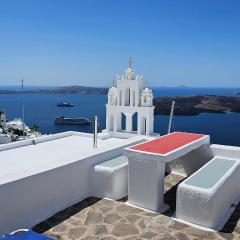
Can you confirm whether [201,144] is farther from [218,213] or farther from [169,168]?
[218,213]

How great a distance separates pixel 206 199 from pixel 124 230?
1.70 m

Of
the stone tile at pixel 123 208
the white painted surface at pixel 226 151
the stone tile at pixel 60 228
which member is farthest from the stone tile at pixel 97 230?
the white painted surface at pixel 226 151

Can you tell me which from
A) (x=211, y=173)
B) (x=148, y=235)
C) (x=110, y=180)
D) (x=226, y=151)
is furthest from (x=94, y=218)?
(x=226, y=151)

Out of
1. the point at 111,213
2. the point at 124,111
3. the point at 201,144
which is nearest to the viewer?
the point at 111,213

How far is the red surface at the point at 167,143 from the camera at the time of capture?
7543 millimetres

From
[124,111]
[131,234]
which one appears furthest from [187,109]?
[131,234]

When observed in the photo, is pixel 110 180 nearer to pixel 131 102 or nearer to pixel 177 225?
pixel 177 225

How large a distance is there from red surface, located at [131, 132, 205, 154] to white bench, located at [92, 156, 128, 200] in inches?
29.3

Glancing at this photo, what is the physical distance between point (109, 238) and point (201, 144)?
403 cm

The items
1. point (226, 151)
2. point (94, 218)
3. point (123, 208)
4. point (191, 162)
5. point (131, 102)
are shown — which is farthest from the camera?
point (131, 102)

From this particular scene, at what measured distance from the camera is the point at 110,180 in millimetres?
7773

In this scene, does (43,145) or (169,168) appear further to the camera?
(43,145)

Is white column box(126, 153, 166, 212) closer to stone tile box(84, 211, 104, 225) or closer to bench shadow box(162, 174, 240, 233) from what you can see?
bench shadow box(162, 174, 240, 233)

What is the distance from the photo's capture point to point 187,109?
9419 cm
